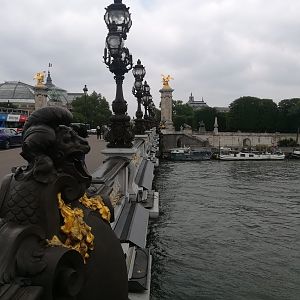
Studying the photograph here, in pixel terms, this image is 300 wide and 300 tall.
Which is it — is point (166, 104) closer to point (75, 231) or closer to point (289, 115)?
point (289, 115)

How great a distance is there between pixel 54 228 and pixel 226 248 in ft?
36.6

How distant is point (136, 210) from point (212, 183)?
23456 mm

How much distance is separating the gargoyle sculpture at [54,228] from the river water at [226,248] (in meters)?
6.64

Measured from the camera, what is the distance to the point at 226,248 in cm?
1280

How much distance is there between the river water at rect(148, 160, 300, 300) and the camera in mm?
9570

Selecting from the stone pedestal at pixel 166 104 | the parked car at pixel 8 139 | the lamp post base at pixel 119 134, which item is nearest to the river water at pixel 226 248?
the lamp post base at pixel 119 134

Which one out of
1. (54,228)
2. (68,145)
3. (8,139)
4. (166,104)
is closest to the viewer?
(54,228)

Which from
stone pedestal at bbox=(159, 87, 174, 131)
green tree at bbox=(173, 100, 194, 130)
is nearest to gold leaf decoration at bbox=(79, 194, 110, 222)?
stone pedestal at bbox=(159, 87, 174, 131)

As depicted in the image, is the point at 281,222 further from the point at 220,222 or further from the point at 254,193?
the point at 254,193

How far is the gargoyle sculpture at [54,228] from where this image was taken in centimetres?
202

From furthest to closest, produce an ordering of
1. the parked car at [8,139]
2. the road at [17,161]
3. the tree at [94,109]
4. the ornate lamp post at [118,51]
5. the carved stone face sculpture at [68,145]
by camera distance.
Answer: the tree at [94,109] < the parked car at [8,139] < the road at [17,161] < the ornate lamp post at [118,51] < the carved stone face sculpture at [68,145]

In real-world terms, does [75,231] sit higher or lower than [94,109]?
lower

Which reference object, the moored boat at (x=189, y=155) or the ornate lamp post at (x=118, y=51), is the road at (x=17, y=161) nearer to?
the ornate lamp post at (x=118, y=51)

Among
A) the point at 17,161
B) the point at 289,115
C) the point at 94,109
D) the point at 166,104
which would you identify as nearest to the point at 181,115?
the point at 166,104
